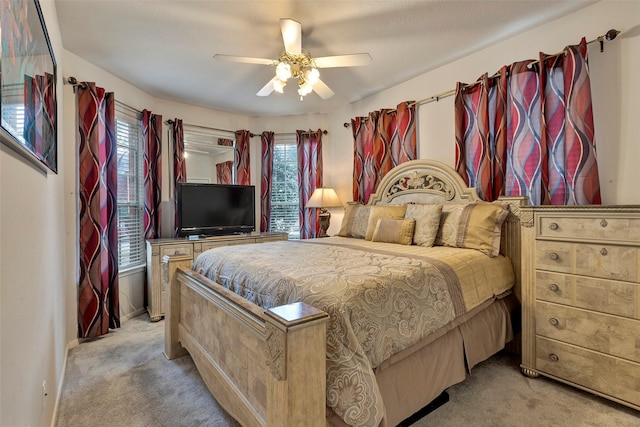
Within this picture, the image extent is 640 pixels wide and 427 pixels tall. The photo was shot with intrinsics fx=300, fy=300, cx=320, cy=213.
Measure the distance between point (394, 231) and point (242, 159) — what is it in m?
2.75

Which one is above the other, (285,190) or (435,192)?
(285,190)

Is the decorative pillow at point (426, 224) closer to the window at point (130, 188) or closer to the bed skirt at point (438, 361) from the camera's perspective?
the bed skirt at point (438, 361)

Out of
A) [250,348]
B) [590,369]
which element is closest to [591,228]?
[590,369]

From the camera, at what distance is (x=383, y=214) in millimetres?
3051

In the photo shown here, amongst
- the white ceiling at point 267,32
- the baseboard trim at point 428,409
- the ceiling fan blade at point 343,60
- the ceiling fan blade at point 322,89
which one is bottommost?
the baseboard trim at point 428,409

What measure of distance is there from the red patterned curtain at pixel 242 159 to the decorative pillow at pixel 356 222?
1.81m

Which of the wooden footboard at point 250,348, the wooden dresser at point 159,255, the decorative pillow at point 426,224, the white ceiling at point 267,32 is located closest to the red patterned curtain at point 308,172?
the white ceiling at point 267,32

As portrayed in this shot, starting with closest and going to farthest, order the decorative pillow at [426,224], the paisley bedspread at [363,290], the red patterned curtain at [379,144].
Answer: the paisley bedspread at [363,290]
the decorative pillow at [426,224]
the red patterned curtain at [379,144]

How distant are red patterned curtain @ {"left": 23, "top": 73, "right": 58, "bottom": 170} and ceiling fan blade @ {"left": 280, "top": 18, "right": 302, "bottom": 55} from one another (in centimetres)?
142

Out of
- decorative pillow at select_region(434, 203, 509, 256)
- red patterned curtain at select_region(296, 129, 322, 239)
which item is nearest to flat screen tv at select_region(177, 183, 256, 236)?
red patterned curtain at select_region(296, 129, 322, 239)

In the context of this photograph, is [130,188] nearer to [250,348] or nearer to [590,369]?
[250,348]

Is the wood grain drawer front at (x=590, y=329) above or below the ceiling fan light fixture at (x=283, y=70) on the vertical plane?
below

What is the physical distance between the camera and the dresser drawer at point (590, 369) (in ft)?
5.70

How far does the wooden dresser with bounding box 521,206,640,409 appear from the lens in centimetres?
175
